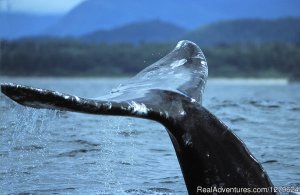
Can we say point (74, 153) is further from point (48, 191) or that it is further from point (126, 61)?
point (126, 61)

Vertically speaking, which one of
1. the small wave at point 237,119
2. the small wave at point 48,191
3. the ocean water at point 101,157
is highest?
the small wave at point 237,119

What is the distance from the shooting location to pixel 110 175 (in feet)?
23.9

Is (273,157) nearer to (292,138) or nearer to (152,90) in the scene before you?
(292,138)

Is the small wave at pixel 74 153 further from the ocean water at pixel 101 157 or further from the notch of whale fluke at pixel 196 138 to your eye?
the notch of whale fluke at pixel 196 138

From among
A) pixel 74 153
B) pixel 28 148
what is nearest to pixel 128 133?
pixel 28 148

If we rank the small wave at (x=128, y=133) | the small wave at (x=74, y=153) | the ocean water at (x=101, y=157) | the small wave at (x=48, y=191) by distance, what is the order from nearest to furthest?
the small wave at (x=48, y=191) → the ocean water at (x=101, y=157) → the small wave at (x=74, y=153) → the small wave at (x=128, y=133)

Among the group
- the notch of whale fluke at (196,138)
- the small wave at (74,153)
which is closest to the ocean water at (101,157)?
the small wave at (74,153)

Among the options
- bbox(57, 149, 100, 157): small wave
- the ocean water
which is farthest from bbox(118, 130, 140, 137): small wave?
bbox(57, 149, 100, 157): small wave

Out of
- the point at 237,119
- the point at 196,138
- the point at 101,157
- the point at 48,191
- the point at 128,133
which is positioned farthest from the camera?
the point at 237,119

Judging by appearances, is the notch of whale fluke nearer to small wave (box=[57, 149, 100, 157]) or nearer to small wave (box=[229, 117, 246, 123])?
small wave (box=[57, 149, 100, 157])

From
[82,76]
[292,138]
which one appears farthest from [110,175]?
[82,76]

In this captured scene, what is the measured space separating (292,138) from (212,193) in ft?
21.6

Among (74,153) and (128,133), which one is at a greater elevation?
(128,133)

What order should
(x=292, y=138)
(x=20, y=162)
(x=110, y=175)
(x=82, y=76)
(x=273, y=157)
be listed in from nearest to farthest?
(x=110, y=175)
(x=20, y=162)
(x=273, y=157)
(x=292, y=138)
(x=82, y=76)
